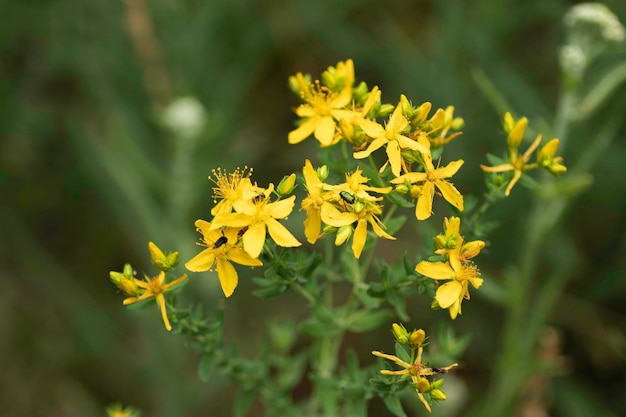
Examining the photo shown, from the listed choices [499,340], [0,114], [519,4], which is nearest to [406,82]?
[519,4]

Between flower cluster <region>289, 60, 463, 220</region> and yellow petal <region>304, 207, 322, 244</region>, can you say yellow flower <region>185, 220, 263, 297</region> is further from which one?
flower cluster <region>289, 60, 463, 220</region>

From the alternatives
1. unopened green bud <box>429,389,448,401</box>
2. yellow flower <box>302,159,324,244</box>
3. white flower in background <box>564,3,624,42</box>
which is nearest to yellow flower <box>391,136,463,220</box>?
yellow flower <box>302,159,324,244</box>

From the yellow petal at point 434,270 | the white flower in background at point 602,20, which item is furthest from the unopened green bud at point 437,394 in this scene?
the white flower in background at point 602,20

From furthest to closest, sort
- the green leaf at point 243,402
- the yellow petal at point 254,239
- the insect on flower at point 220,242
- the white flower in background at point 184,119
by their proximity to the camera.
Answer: the white flower in background at point 184,119
the green leaf at point 243,402
the insect on flower at point 220,242
the yellow petal at point 254,239

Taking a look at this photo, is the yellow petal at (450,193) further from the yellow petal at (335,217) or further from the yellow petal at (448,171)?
the yellow petal at (335,217)

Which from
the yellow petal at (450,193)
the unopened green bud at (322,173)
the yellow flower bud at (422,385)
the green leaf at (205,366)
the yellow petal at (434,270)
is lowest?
the yellow flower bud at (422,385)
